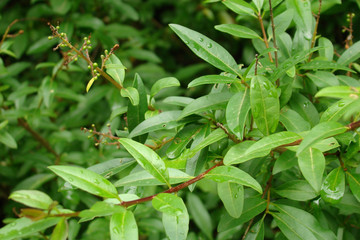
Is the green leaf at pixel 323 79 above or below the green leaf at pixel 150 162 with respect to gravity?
above

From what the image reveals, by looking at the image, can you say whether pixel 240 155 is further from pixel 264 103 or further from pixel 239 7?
pixel 239 7

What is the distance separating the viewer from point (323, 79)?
1.04 m

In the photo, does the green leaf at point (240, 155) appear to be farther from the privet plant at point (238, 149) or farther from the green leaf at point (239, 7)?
the green leaf at point (239, 7)

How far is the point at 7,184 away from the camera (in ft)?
7.34

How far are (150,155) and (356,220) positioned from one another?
2.62 ft

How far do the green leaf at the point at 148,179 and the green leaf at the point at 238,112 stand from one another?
0.14 m

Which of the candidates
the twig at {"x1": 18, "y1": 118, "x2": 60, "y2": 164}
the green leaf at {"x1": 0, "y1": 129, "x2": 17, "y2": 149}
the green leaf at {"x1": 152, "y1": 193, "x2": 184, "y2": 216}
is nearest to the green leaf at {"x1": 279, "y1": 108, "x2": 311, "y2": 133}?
the green leaf at {"x1": 152, "y1": 193, "x2": 184, "y2": 216}

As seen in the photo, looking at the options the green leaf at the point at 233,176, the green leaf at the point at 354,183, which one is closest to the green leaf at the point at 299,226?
the green leaf at the point at 354,183

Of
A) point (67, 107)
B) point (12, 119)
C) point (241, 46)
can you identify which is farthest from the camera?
point (241, 46)

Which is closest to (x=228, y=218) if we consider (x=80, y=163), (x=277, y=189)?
(x=277, y=189)

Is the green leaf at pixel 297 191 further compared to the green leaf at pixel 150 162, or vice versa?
the green leaf at pixel 297 191

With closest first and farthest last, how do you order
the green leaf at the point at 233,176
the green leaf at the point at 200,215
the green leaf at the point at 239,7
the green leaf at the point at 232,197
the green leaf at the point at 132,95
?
the green leaf at the point at 233,176 < the green leaf at the point at 232,197 < the green leaf at the point at 132,95 < the green leaf at the point at 239,7 < the green leaf at the point at 200,215

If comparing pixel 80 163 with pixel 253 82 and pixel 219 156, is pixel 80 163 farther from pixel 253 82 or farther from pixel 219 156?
pixel 253 82

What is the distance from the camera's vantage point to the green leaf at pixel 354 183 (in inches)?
34.5
